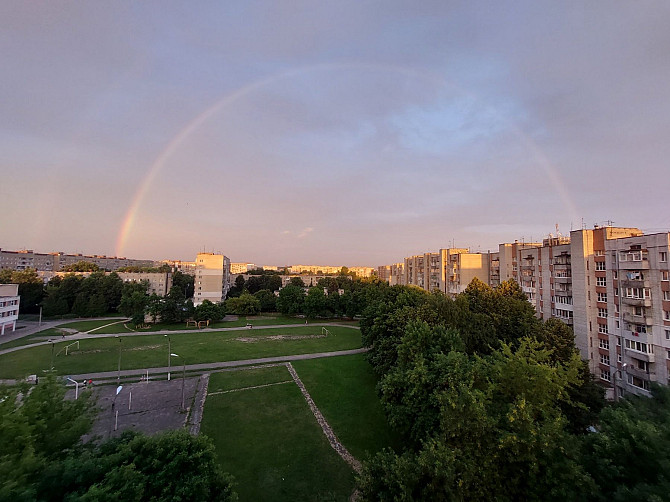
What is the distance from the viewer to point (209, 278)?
6706 centimetres

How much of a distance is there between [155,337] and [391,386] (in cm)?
4034

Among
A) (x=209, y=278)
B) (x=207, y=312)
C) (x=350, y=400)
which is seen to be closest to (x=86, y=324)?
(x=207, y=312)

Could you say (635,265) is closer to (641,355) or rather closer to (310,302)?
(641,355)

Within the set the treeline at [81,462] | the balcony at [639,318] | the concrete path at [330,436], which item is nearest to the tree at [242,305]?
the concrete path at [330,436]

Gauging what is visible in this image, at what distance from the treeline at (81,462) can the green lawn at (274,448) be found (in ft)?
18.1

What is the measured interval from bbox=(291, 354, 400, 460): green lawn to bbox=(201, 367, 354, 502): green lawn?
1.37 meters

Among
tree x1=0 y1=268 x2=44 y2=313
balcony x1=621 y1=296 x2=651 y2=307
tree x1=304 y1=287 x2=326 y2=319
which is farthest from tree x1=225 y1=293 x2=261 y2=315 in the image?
balcony x1=621 y1=296 x2=651 y2=307

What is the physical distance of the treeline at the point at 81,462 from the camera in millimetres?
6977

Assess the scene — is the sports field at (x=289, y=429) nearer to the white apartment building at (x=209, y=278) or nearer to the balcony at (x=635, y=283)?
the balcony at (x=635, y=283)

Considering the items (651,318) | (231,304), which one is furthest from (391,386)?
(231,304)

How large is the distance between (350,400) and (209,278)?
53.3 metres

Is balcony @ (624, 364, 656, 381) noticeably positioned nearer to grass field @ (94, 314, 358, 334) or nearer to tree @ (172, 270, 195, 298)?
grass field @ (94, 314, 358, 334)

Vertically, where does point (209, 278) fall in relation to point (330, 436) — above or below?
above

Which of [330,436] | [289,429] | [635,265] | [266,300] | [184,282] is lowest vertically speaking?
[330,436]
